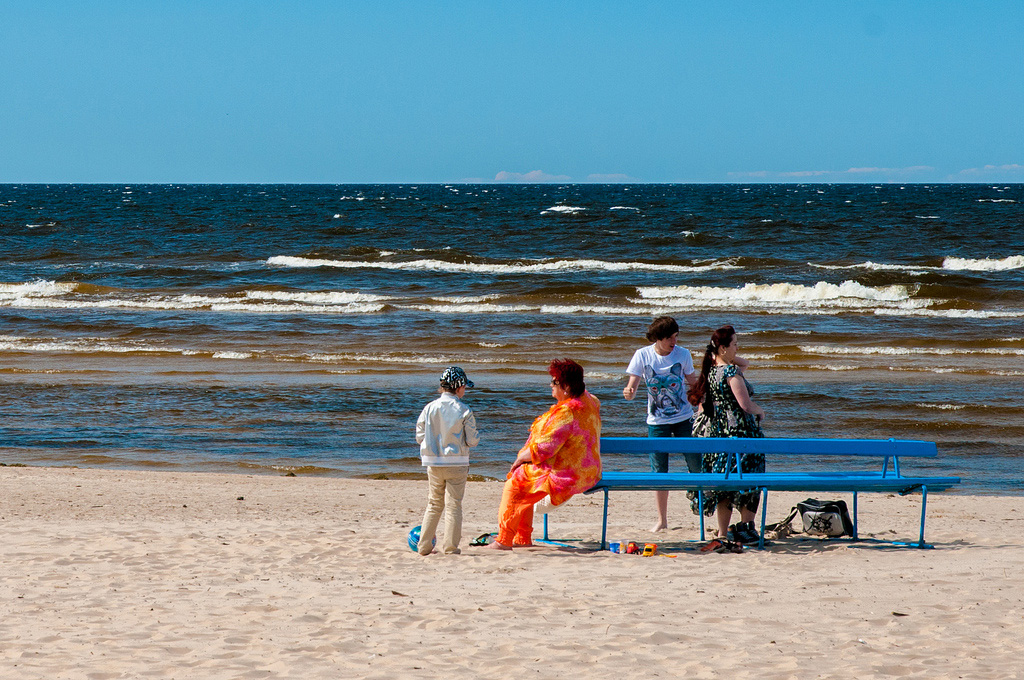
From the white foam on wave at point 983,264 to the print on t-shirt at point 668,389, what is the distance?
28.1 meters

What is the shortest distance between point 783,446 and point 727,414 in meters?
0.41

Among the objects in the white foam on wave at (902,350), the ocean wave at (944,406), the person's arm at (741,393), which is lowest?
the ocean wave at (944,406)

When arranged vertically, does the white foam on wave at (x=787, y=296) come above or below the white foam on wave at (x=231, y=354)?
above

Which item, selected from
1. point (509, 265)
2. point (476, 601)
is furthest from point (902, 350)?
point (509, 265)

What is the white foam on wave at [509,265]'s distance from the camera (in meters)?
33.6

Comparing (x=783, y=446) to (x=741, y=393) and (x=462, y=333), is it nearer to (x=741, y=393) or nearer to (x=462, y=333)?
(x=741, y=393)

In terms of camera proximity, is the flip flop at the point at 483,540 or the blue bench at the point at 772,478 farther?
the flip flop at the point at 483,540

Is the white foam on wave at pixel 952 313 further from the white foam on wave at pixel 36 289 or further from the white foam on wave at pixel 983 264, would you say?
the white foam on wave at pixel 36 289

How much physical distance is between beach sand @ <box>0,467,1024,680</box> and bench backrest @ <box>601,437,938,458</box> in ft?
2.05

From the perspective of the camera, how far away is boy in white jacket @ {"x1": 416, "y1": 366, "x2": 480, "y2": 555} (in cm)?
637

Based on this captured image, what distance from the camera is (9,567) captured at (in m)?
6.08

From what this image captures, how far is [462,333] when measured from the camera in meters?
21.0

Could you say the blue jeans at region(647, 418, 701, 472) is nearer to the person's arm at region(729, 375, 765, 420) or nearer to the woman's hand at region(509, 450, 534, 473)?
the person's arm at region(729, 375, 765, 420)

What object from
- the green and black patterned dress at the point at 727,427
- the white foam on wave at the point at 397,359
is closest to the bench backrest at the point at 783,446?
the green and black patterned dress at the point at 727,427
